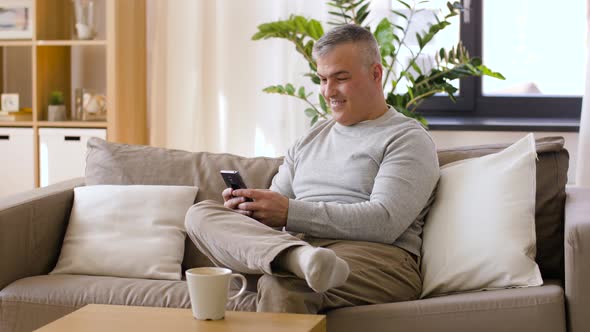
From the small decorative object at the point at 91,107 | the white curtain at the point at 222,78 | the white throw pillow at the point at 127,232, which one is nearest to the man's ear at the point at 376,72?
the white throw pillow at the point at 127,232

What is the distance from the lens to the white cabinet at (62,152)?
13.3 feet

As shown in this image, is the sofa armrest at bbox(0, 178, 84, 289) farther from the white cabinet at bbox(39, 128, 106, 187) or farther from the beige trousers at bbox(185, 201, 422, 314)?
the white cabinet at bbox(39, 128, 106, 187)

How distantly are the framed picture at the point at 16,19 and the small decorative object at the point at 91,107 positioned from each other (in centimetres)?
38

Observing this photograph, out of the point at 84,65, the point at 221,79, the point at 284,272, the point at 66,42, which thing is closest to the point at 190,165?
the point at 284,272

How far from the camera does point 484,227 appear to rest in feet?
7.52

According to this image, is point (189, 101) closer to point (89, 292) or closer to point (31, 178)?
point (31, 178)

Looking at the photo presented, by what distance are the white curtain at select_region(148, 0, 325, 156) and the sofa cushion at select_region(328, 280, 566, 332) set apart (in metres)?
2.05

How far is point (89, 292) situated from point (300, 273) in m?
0.74

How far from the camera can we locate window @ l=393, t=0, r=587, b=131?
3984 millimetres

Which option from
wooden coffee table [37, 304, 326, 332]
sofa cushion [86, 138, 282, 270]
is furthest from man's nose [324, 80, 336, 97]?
wooden coffee table [37, 304, 326, 332]

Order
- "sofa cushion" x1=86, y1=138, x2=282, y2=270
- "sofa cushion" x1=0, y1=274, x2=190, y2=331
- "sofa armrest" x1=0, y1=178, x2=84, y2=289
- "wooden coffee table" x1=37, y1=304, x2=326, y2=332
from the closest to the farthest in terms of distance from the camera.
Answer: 1. "wooden coffee table" x1=37, y1=304, x2=326, y2=332
2. "sofa cushion" x1=0, y1=274, x2=190, y2=331
3. "sofa armrest" x1=0, y1=178, x2=84, y2=289
4. "sofa cushion" x1=86, y1=138, x2=282, y2=270

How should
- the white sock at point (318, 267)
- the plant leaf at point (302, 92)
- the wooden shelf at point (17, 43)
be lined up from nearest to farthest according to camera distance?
the white sock at point (318, 267)
the plant leaf at point (302, 92)
the wooden shelf at point (17, 43)

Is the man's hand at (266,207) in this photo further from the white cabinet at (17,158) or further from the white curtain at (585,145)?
the white cabinet at (17,158)

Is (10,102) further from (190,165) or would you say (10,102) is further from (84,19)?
(190,165)
